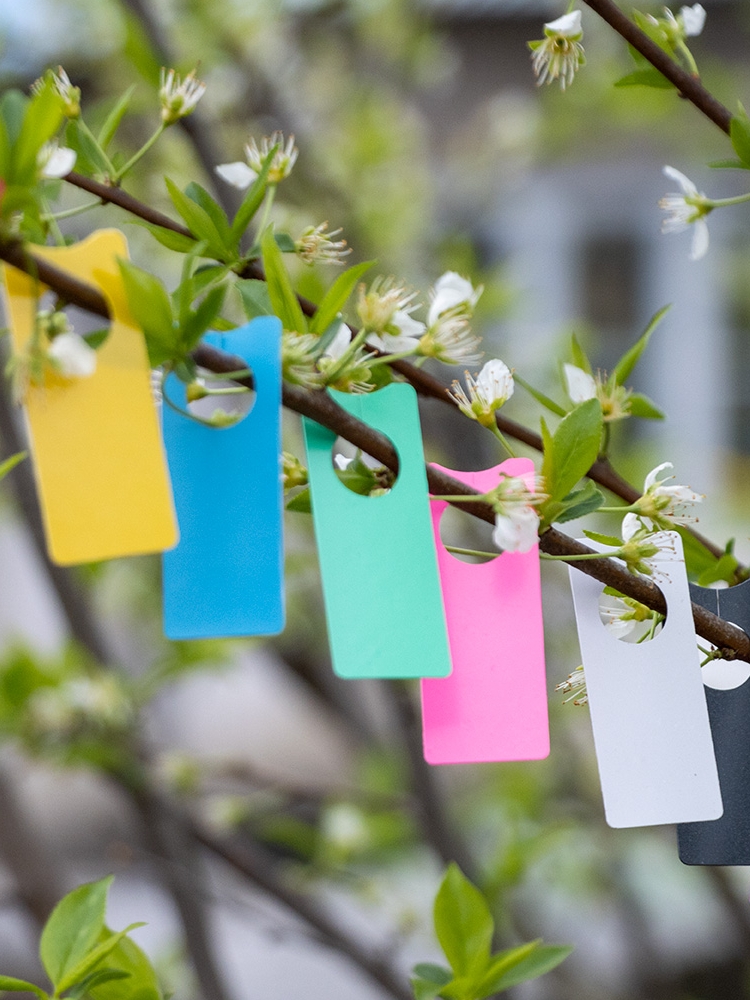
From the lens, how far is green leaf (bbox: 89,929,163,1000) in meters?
0.47

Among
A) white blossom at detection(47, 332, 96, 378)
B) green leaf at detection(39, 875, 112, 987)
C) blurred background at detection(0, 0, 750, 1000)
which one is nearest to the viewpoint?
white blossom at detection(47, 332, 96, 378)

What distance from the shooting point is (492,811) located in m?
1.77

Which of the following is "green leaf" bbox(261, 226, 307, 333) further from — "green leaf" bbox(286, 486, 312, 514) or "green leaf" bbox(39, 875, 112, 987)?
"green leaf" bbox(39, 875, 112, 987)

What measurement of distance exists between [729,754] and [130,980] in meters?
0.31

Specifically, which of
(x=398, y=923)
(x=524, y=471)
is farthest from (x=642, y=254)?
(x=524, y=471)

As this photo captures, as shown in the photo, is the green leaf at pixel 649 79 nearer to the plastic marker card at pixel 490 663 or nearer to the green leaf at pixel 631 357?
the green leaf at pixel 631 357

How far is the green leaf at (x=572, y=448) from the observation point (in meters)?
0.41

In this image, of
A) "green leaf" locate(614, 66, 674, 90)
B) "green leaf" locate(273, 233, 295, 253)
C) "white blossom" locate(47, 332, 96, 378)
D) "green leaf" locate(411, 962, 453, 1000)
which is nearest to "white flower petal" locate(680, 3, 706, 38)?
"green leaf" locate(614, 66, 674, 90)

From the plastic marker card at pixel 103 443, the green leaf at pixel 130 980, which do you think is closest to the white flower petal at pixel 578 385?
the plastic marker card at pixel 103 443

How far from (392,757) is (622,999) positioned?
59cm

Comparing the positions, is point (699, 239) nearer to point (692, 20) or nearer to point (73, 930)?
point (692, 20)

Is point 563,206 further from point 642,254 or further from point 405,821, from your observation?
point 405,821

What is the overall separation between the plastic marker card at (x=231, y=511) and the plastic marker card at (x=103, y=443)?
0.03 meters

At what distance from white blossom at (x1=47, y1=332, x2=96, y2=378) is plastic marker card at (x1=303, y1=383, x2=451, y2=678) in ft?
0.29
